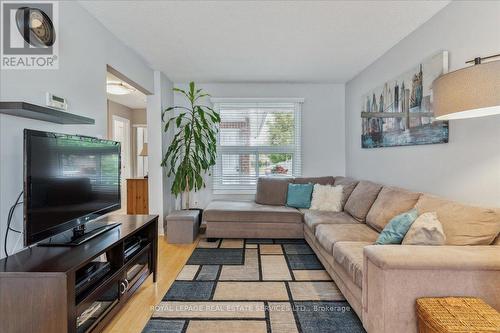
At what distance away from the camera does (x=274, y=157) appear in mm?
4883

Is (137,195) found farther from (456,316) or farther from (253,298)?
(456,316)

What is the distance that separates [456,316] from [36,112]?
8.19 ft

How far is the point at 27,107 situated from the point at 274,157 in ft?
12.3

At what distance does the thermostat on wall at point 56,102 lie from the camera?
1.99 m

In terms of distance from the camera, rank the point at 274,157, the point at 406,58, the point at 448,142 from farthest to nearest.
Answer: the point at 274,157, the point at 406,58, the point at 448,142

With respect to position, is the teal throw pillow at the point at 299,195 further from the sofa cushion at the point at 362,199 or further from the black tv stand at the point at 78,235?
the black tv stand at the point at 78,235

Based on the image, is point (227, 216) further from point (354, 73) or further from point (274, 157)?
point (354, 73)

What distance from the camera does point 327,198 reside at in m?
3.96

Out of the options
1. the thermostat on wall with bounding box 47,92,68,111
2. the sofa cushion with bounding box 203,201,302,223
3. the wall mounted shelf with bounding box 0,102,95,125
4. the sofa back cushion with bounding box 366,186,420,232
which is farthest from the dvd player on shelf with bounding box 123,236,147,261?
the sofa back cushion with bounding box 366,186,420,232

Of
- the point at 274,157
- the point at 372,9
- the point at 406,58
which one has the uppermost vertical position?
the point at 372,9

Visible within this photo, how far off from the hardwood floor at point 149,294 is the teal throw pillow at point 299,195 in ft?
5.12

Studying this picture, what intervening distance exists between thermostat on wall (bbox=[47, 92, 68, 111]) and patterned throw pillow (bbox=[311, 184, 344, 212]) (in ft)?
10.4

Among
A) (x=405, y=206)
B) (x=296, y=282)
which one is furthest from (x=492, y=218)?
(x=296, y=282)

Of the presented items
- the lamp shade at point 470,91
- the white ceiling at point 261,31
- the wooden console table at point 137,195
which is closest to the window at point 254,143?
the white ceiling at point 261,31
